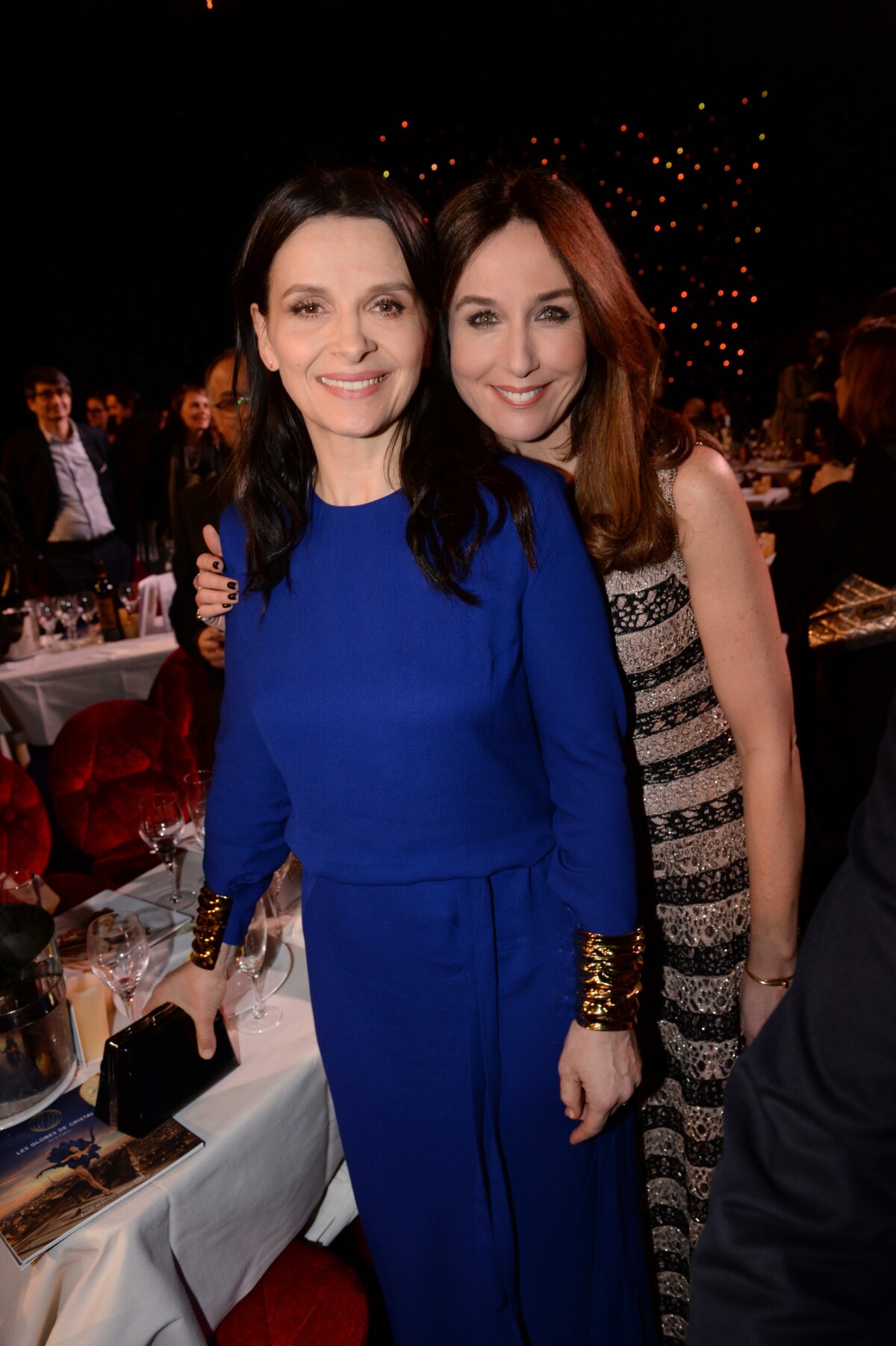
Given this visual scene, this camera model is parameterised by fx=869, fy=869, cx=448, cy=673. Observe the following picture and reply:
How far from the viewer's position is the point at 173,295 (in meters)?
11.5

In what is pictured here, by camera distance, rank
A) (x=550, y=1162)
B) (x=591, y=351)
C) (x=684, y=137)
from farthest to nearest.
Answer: (x=684, y=137), (x=591, y=351), (x=550, y=1162)

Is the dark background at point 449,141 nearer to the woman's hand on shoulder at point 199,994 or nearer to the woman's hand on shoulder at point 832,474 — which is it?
the woman's hand on shoulder at point 832,474

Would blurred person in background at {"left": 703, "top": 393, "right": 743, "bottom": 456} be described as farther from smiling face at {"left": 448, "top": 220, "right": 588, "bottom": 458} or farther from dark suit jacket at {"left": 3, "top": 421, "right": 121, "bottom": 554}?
smiling face at {"left": 448, "top": 220, "right": 588, "bottom": 458}

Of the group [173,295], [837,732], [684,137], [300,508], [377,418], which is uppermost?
[684,137]

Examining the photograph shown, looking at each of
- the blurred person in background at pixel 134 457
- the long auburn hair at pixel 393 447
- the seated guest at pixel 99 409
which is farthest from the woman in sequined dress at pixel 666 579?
the seated guest at pixel 99 409

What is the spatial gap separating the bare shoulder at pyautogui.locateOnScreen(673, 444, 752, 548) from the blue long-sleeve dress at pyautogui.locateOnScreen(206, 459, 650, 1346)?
0.86ft

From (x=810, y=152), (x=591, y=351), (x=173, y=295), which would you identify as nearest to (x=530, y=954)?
(x=591, y=351)

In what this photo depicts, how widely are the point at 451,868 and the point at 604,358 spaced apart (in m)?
0.89

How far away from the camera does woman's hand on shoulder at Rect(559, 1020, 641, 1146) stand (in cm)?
122

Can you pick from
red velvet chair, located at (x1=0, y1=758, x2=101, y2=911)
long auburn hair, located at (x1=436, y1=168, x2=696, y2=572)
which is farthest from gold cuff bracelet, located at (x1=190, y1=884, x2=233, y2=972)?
red velvet chair, located at (x1=0, y1=758, x2=101, y2=911)

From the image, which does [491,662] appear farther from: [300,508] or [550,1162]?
[550,1162]

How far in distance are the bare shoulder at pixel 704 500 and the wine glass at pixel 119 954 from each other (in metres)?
1.12

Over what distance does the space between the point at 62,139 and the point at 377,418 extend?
35.0ft

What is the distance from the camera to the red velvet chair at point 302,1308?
53.9 inches
